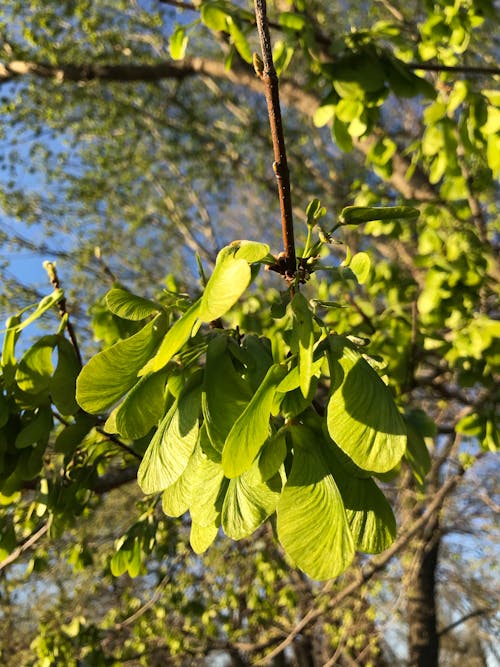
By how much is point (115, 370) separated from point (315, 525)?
0.29 m

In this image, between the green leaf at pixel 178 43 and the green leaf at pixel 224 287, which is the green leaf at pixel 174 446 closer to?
the green leaf at pixel 224 287

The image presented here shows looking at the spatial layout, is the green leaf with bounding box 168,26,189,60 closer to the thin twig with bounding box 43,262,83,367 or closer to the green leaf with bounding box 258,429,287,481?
the thin twig with bounding box 43,262,83,367

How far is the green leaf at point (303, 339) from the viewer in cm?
56

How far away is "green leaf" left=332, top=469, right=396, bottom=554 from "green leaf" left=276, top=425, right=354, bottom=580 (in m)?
0.05

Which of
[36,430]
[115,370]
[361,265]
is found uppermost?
[361,265]

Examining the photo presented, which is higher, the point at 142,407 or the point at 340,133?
the point at 340,133

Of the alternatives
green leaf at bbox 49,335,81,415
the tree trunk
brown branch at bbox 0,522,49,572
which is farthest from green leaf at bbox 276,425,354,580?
the tree trunk

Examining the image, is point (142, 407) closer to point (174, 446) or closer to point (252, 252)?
point (174, 446)

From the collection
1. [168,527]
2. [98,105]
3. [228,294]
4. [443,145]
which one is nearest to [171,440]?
[228,294]

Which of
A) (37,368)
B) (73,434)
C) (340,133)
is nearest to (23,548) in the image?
(73,434)

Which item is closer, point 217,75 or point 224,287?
point 224,287

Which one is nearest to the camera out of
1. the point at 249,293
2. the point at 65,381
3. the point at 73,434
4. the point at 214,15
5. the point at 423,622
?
the point at 65,381

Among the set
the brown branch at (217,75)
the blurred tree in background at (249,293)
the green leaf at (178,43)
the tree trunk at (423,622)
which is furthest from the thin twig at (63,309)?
the tree trunk at (423,622)

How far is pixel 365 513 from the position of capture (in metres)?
0.59
